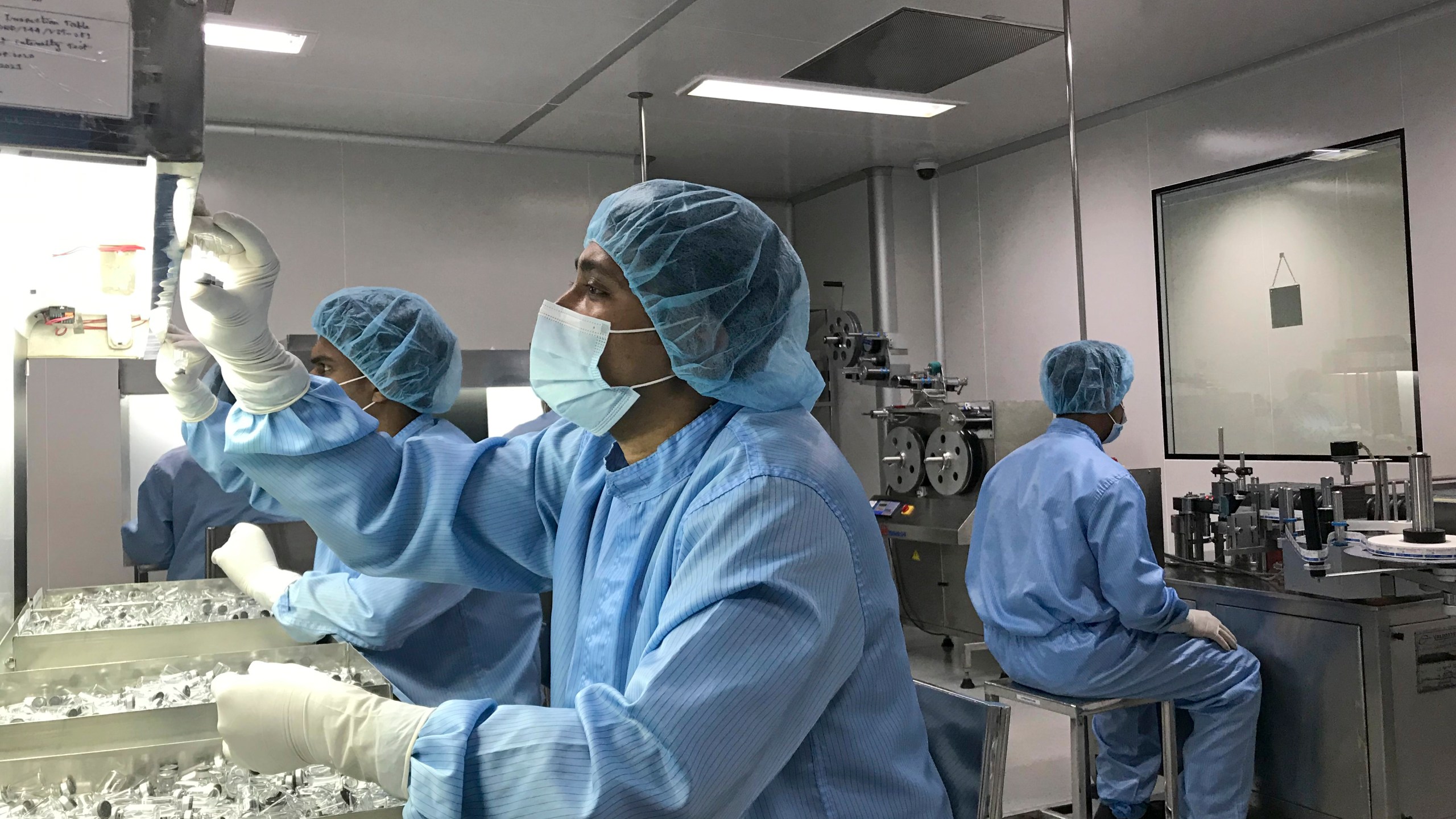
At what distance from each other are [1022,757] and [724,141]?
3.51 m

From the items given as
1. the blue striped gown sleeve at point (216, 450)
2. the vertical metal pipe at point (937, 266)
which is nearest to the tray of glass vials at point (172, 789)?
the blue striped gown sleeve at point (216, 450)

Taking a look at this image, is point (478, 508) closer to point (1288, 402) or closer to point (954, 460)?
point (954, 460)

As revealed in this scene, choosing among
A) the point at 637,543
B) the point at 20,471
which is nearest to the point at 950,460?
the point at 20,471

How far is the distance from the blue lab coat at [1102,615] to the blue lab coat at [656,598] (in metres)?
1.86

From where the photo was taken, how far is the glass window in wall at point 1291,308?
13.8 ft

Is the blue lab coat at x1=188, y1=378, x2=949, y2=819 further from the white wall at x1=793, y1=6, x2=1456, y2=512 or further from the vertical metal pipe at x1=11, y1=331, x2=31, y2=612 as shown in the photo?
the white wall at x1=793, y1=6, x2=1456, y2=512

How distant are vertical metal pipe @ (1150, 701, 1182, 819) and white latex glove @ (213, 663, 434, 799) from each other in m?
2.79

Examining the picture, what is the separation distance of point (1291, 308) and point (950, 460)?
159 centimetres

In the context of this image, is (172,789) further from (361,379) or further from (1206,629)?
(1206,629)

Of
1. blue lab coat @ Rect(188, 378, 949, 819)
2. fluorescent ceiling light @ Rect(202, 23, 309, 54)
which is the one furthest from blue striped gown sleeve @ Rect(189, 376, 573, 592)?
fluorescent ceiling light @ Rect(202, 23, 309, 54)

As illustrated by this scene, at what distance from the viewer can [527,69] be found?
4461 mm

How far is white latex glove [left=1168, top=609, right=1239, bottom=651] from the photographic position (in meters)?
2.97

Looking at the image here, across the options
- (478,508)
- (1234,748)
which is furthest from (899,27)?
Result: (478,508)

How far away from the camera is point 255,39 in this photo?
3914mm
